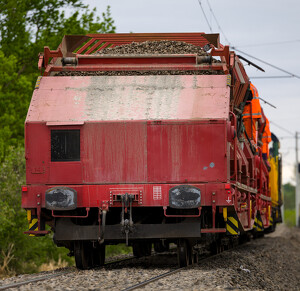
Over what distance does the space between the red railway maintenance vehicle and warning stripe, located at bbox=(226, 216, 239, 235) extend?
0.7 inches

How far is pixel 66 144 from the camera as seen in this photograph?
38.7ft

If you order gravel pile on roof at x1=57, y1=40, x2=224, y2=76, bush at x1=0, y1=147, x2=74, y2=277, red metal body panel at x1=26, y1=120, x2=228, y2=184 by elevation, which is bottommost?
bush at x1=0, y1=147, x2=74, y2=277

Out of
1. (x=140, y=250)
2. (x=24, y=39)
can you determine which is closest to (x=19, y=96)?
(x=24, y=39)

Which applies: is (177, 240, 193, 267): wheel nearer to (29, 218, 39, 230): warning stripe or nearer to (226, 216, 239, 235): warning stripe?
(226, 216, 239, 235): warning stripe

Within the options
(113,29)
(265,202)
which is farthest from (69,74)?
(113,29)

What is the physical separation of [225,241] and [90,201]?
13.6 feet

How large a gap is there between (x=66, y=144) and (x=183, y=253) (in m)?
2.78

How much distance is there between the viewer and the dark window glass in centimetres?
1180

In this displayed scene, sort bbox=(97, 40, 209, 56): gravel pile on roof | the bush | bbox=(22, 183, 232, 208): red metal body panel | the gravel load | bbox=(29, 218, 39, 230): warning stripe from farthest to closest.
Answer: the bush < bbox=(97, 40, 209, 56): gravel pile on roof < bbox=(29, 218, 39, 230): warning stripe < bbox=(22, 183, 232, 208): red metal body panel < the gravel load

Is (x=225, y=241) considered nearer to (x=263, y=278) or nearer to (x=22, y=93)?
(x=263, y=278)

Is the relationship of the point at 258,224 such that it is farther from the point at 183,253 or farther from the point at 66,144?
the point at 66,144

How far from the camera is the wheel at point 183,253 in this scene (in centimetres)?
1231

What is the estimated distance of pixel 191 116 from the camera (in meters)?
11.7

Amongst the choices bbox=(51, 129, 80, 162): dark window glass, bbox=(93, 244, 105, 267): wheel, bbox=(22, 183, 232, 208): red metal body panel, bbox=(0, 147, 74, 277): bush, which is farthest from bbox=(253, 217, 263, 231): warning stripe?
bbox=(0, 147, 74, 277): bush
